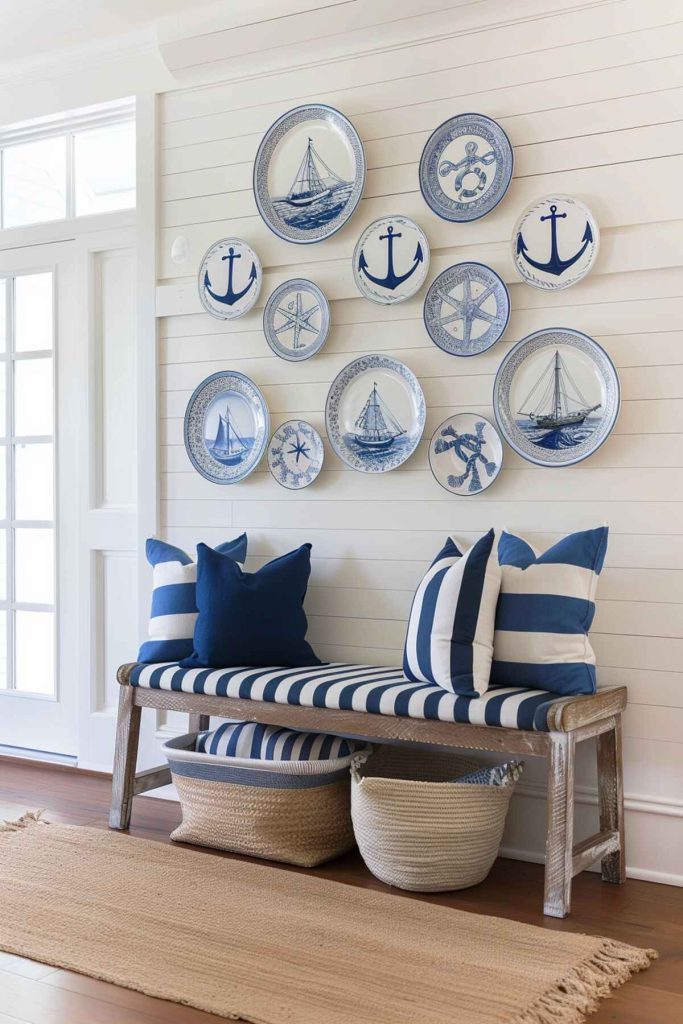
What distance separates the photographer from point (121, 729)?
134 inches

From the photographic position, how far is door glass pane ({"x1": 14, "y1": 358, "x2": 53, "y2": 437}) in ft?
14.2

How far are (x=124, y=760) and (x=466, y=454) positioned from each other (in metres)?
1.44

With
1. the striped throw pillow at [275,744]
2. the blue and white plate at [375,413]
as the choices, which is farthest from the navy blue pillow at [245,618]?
the blue and white plate at [375,413]

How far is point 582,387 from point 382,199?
A: 0.93 meters

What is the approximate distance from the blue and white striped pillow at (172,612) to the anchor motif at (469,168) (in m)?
1.38

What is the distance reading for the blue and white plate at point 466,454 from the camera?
127 inches

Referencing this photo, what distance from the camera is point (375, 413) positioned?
11.3 feet

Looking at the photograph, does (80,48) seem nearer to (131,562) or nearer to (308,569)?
(131,562)

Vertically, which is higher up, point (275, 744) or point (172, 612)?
point (172, 612)

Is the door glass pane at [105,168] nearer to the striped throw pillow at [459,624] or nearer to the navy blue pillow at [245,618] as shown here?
the navy blue pillow at [245,618]

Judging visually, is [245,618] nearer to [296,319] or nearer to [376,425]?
[376,425]

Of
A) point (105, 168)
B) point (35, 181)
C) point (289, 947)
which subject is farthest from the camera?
point (35, 181)

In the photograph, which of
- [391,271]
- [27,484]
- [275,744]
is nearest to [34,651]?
[27,484]

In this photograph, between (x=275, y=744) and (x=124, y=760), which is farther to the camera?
(x=124, y=760)
